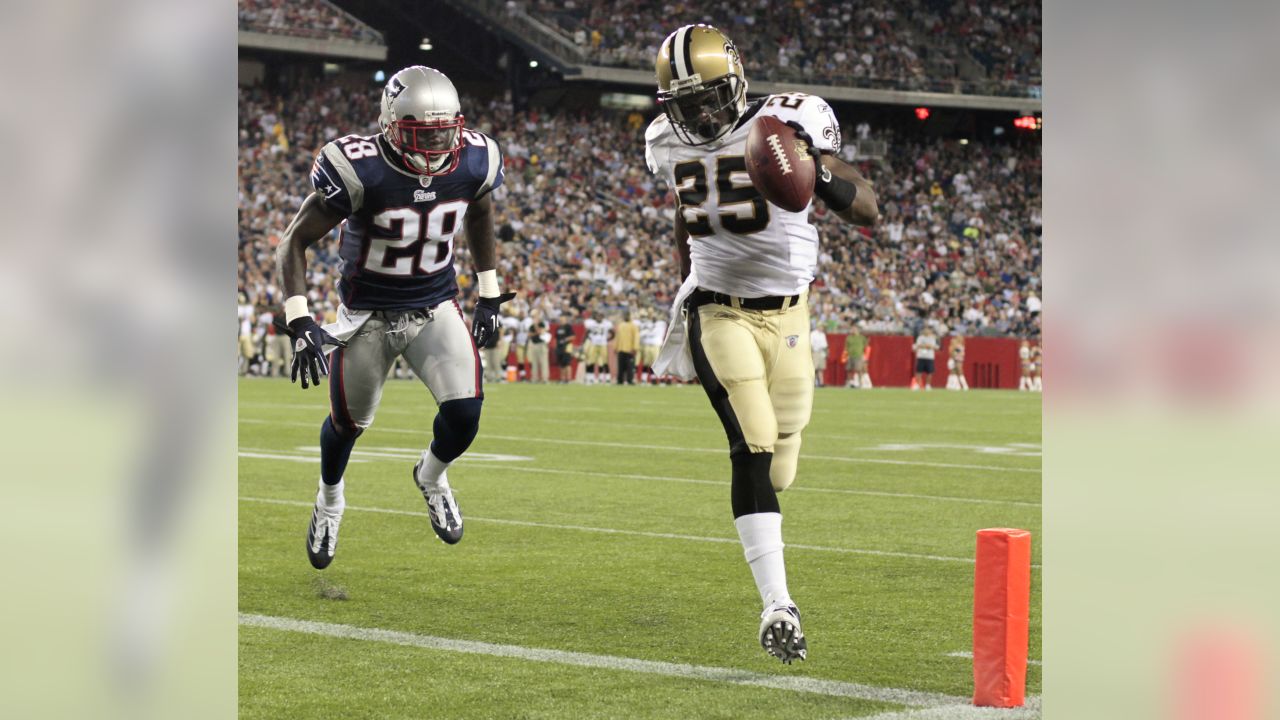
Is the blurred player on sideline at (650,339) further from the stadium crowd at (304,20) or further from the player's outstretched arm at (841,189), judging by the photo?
the player's outstretched arm at (841,189)

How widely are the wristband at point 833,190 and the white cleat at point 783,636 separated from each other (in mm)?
1221

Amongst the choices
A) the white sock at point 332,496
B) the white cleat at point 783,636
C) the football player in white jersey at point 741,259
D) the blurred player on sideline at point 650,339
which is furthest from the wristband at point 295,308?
the blurred player on sideline at point 650,339

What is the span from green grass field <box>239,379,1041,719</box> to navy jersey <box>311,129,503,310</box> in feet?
3.85

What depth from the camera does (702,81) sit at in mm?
5035

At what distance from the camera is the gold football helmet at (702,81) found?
5020mm

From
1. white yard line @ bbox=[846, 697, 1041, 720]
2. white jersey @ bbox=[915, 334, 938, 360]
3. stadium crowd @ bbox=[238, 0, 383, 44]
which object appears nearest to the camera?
white yard line @ bbox=[846, 697, 1041, 720]

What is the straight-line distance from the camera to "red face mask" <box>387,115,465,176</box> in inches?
226

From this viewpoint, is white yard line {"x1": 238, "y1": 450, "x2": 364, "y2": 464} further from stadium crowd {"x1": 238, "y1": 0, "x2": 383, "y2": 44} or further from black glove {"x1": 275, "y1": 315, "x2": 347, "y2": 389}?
Result: stadium crowd {"x1": 238, "y1": 0, "x2": 383, "y2": 44}

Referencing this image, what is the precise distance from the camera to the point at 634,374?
2505 cm

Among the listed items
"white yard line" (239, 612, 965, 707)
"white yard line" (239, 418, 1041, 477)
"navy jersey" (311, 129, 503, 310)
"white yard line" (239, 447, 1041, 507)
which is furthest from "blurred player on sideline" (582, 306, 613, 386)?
"white yard line" (239, 612, 965, 707)
